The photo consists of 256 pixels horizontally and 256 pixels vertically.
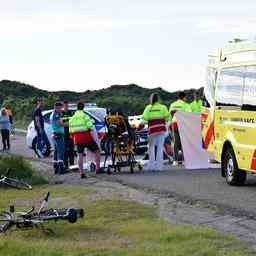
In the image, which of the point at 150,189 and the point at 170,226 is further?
the point at 150,189

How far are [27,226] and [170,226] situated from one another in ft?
6.08

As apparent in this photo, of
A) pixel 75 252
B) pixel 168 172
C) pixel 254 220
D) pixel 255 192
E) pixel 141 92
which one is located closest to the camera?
pixel 75 252

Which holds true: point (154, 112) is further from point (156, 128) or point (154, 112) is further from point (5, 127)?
point (5, 127)

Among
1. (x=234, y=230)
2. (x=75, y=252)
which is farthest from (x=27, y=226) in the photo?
(x=234, y=230)

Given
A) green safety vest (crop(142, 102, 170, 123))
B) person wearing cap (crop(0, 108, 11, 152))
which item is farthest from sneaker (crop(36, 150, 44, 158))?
green safety vest (crop(142, 102, 170, 123))

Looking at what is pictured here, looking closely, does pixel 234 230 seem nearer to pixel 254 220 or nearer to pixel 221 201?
pixel 254 220

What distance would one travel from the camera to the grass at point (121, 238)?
9.72 meters

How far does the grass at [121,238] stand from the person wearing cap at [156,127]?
7429 millimetres

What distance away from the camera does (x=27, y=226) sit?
11102 mm

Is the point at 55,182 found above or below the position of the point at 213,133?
below

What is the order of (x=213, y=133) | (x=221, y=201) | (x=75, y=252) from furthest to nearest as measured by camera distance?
(x=213, y=133)
(x=221, y=201)
(x=75, y=252)

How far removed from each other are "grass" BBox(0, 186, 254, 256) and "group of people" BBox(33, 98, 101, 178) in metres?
6.44

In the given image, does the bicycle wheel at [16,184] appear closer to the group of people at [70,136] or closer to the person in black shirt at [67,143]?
the group of people at [70,136]

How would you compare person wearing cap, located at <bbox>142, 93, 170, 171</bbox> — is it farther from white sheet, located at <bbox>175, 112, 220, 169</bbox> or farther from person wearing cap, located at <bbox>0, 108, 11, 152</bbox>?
person wearing cap, located at <bbox>0, 108, 11, 152</bbox>
